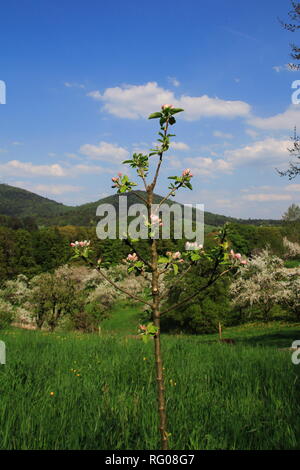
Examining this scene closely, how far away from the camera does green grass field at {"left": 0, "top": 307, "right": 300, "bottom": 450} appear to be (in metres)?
3.24

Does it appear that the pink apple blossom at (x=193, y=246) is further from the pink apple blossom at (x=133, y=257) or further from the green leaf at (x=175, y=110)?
the green leaf at (x=175, y=110)

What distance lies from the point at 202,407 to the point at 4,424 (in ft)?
7.42

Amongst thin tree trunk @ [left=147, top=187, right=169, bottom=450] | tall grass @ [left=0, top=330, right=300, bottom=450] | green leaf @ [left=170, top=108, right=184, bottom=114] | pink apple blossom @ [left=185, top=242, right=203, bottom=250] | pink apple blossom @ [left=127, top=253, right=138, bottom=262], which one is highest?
green leaf @ [left=170, top=108, right=184, bottom=114]

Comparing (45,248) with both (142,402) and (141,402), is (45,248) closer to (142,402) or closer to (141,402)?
(141,402)

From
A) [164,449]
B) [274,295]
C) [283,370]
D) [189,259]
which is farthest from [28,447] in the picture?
[274,295]

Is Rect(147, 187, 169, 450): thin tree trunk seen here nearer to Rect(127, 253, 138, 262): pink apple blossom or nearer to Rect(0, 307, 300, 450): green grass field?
Rect(127, 253, 138, 262): pink apple blossom

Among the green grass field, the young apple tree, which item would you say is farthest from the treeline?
the young apple tree

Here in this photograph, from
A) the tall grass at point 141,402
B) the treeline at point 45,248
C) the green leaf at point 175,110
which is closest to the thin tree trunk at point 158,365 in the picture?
the tall grass at point 141,402

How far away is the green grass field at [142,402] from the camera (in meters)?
3.24

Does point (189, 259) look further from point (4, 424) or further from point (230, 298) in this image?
point (230, 298)

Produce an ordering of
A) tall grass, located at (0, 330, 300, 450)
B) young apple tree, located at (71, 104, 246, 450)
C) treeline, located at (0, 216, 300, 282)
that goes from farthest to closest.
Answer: treeline, located at (0, 216, 300, 282)
tall grass, located at (0, 330, 300, 450)
young apple tree, located at (71, 104, 246, 450)

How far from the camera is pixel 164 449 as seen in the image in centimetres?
249

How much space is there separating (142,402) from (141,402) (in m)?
0.13

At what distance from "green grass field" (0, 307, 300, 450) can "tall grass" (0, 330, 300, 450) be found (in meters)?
0.01
